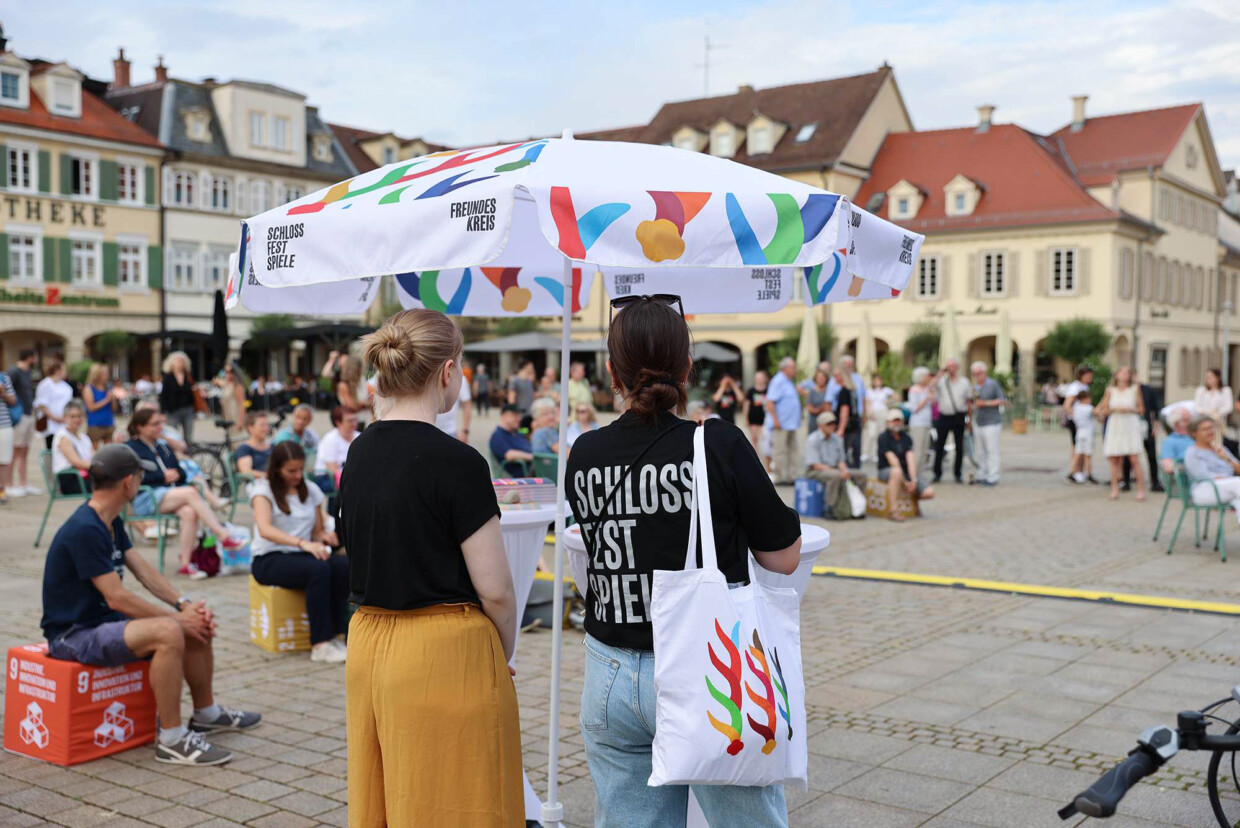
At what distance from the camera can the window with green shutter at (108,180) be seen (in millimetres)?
42500

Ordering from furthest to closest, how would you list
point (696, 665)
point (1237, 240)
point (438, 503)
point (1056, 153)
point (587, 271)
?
point (1237, 240), point (1056, 153), point (587, 271), point (438, 503), point (696, 665)

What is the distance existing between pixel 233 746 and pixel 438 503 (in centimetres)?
287

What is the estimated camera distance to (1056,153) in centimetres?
4850

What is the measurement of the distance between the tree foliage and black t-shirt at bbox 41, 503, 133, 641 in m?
41.1

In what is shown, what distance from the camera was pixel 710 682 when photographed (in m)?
2.72

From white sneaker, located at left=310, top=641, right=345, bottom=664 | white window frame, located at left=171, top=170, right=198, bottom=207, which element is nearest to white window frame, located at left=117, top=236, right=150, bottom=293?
white window frame, located at left=171, top=170, right=198, bottom=207

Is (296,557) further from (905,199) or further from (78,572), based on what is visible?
(905,199)

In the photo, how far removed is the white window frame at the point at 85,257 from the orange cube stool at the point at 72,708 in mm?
40685

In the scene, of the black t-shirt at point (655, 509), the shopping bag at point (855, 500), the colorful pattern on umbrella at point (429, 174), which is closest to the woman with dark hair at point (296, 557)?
the colorful pattern on umbrella at point (429, 174)

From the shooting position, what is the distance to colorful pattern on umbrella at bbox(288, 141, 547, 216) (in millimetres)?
3557

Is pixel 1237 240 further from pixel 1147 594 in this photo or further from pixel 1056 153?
pixel 1147 594

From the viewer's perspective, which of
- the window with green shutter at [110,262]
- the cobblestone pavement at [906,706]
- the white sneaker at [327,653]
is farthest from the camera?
the window with green shutter at [110,262]

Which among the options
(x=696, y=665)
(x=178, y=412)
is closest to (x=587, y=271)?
(x=696, y=665)

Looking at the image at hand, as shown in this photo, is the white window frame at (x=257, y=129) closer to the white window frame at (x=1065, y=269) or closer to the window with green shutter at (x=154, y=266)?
the window with green shutter at (x=154, y=266)
